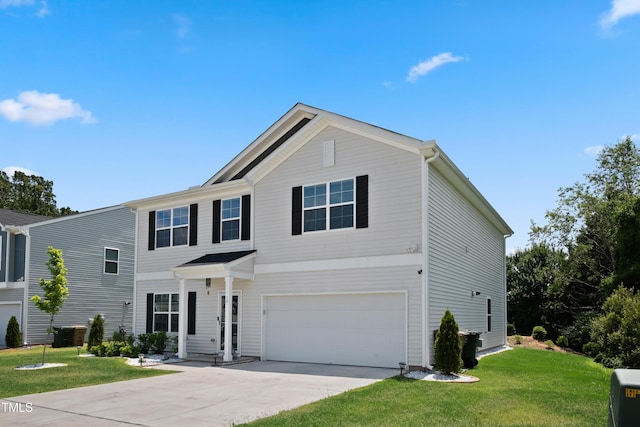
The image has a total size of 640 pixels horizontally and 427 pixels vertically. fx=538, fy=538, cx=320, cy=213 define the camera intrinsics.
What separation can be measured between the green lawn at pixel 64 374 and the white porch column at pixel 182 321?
177cm

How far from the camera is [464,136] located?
15.8 meters

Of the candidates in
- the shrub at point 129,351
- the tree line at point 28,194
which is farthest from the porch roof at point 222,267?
the tree line at point 28,194

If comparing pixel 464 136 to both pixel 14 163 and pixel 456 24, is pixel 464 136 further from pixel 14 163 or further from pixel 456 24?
pixel 14 163

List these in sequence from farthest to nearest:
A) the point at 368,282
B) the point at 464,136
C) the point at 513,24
Answer: the point at 464,136 < the point at 368,282 < the point at 513,24

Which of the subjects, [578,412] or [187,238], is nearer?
[578,412]

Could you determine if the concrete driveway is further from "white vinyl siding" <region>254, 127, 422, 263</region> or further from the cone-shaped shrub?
"white vinyl siding" <region>254, 127, 422, 263</region>

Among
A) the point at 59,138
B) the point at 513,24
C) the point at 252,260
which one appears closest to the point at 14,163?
the point at 59,138

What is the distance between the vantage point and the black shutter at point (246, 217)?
17417mm

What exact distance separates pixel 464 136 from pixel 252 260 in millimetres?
7429

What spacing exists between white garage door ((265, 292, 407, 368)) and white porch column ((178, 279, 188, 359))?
279 centimetres

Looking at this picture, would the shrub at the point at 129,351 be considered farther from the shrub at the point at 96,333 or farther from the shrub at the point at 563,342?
the shrub at the point at 563,342

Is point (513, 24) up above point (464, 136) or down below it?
above

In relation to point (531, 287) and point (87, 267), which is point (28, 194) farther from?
point (531, 287)

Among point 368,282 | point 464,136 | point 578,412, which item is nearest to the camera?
point 578,412
